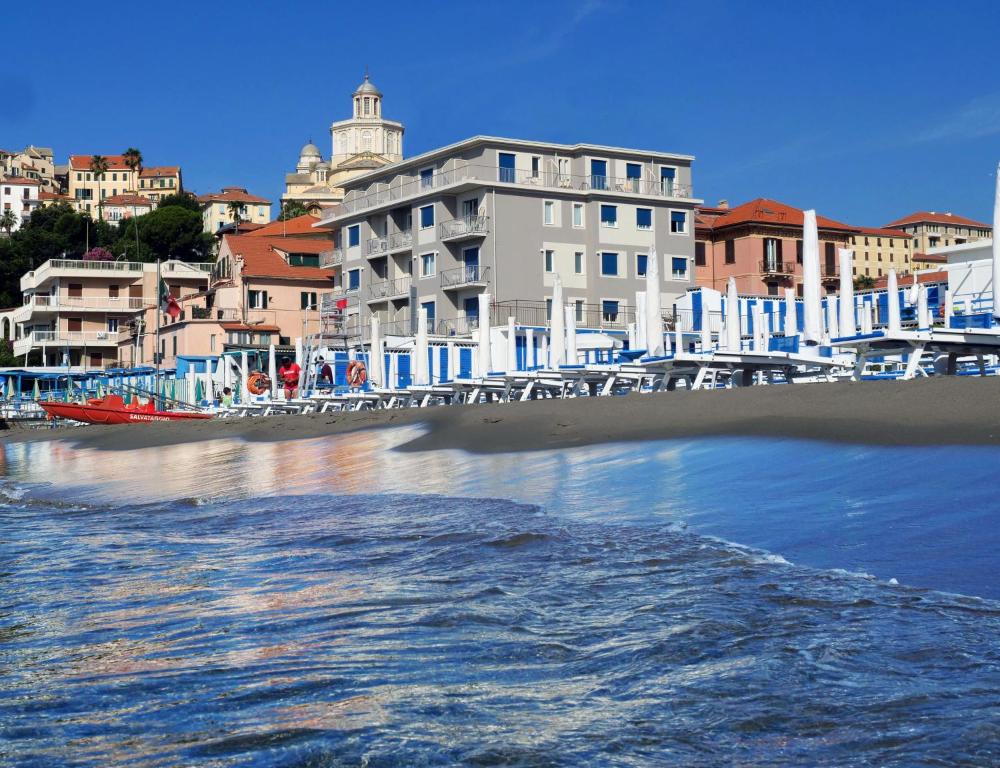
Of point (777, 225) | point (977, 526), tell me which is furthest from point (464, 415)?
point (777, 225)

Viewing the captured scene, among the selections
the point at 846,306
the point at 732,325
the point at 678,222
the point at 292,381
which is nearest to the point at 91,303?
the point at 678,222

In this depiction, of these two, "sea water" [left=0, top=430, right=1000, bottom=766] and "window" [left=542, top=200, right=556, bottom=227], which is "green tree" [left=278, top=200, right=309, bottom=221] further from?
"sea water" [left=0, top=430, right=1000, bottom=766]

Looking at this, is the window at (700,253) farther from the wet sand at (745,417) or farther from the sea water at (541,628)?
the sea water at (541,628)

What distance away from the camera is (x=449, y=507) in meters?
10.9

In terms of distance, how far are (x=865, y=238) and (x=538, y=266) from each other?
360 feet

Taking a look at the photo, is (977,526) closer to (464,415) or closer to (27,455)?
(464,415)

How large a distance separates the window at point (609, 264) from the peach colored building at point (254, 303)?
1842 cm

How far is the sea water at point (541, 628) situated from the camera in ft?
12.8

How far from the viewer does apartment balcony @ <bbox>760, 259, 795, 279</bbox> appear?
74875mm

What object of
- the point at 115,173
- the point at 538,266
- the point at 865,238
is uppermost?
the point at 115,173

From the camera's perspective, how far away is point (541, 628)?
554 cm

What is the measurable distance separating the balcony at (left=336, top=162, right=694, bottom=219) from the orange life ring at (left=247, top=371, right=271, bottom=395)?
1877 cm

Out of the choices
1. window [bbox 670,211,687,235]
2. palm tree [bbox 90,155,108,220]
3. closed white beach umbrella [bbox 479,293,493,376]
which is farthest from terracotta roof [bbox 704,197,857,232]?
palm tree [bbox 90,155,108,220]

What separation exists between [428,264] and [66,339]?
37.5 metres
